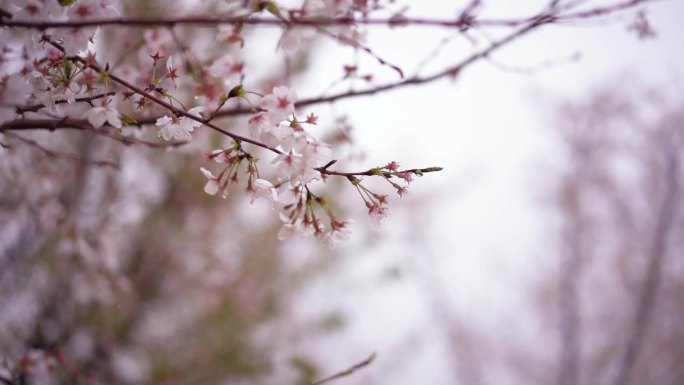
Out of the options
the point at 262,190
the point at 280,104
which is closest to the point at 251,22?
the point at 280,104

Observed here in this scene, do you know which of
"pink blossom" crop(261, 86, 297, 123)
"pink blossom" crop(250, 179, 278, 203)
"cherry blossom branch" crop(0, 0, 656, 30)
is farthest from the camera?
"pink blossom" crop(250, 179, 278, 203)

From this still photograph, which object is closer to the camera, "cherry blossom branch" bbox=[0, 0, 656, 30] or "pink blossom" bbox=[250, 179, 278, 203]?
"cherry blossom branch" bbox=[0, 0, 656, 30]

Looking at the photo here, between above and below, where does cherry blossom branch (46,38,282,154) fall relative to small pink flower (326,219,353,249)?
above

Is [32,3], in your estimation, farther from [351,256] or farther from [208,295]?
[351,256]

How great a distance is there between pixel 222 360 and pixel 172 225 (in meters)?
1.25

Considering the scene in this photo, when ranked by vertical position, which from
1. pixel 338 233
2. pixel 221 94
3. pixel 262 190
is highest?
pixel 221 94

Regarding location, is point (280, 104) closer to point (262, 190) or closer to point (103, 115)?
point (262, 190)

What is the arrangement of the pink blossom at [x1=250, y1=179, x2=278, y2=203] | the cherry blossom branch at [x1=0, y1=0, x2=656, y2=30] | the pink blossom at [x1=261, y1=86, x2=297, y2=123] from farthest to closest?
the pink blossom at [x1=250, y1=179, x2=278, y2=203] → the pink blossom at [x1=261, y1=86, x2=297, y2=123] → the cherry blossom branch at [x1=0, y1=0, x2=656, y2=30]

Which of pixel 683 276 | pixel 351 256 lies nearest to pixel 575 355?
pixel 683 276

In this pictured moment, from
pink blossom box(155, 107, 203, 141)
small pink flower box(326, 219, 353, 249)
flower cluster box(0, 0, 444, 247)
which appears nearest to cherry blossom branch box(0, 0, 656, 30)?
flower cluster box(0, 0, 444, 247)

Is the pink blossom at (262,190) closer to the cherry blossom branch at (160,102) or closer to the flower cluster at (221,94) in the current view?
the flower cluster at (221,94)

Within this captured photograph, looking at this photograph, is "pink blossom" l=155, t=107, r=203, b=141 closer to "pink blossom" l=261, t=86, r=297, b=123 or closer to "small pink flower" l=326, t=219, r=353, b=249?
"pink blossom" l=261, t=86, r=297, b=123

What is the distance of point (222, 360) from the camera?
3414 mm

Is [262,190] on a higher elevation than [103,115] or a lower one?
lower
